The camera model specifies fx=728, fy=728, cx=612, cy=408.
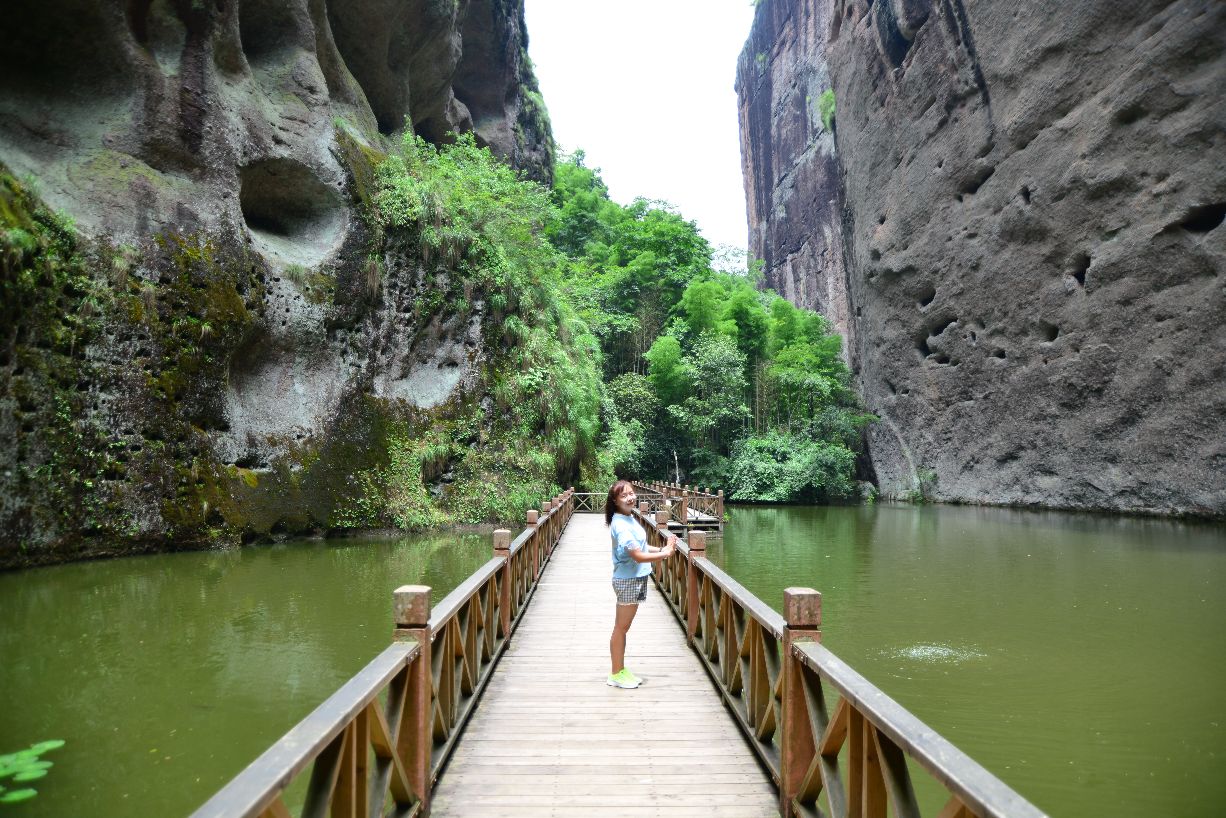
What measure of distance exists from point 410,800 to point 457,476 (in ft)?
50.2

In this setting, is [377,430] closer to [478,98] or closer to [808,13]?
[478,98]

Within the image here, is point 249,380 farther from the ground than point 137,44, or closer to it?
closer to it

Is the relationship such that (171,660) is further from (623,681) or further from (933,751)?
(933,751)

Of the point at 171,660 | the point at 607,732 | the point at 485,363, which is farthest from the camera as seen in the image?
the point at 485,363

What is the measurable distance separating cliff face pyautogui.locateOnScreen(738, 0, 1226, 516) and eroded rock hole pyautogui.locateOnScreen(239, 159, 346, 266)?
20.2 metres

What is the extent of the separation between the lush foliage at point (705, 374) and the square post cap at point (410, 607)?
76.2 ft

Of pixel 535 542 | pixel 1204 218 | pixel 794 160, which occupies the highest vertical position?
pixel 794 160

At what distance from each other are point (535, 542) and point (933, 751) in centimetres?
776

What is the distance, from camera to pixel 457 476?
18.2 meters

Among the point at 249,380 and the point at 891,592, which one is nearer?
the point at 891,592

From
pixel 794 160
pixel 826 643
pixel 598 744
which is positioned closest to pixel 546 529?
pixel 826 643

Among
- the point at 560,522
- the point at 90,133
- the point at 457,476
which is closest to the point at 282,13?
the point at 90,133

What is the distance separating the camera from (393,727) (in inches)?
125

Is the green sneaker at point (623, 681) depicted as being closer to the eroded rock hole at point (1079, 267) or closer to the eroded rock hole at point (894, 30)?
the eroded rock hole at point (1079, 267)
